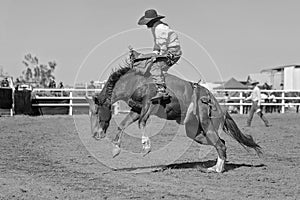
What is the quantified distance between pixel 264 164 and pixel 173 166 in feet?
5.63

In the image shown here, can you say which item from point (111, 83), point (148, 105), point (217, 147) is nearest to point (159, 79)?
point (148, 105)

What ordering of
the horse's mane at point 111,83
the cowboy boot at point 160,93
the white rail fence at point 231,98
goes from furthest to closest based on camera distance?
the white rail fence at point 231,98 → the horse's mane at point 111,83 → the cowboy boot at point 160,93

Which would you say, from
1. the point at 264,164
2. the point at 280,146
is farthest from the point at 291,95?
the point at 264,164

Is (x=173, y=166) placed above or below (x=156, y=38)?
below

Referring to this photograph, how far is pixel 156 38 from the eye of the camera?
9234mm

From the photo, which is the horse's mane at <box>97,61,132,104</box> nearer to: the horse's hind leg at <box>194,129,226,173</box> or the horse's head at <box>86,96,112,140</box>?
the horse's head at <box>86,96,112,140</box>

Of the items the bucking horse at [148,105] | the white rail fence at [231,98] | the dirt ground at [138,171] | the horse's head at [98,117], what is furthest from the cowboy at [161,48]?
the white rail fence at [231,98]

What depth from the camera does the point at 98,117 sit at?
951cm

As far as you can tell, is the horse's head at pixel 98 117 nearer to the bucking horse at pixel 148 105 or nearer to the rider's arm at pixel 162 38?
the bucking horse at pixel 148 105

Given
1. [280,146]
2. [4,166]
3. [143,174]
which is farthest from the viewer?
[280,146]

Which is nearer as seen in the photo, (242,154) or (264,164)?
(264,164)

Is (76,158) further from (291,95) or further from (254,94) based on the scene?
(291,95)

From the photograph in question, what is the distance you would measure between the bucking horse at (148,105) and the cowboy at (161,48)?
0.13 meters

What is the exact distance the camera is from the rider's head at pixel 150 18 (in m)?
9.23
